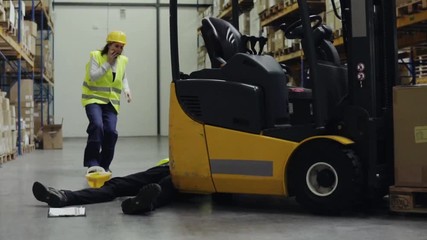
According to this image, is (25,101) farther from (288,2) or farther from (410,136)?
(410,136)

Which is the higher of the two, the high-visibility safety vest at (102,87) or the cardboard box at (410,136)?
the high-visibility safety vest at (102,87)

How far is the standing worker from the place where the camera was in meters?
5.92

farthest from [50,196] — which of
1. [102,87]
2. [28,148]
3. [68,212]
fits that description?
[28,148]

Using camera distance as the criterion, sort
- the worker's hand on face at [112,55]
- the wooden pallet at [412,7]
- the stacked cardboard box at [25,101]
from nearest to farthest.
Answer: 1. the worker's hand on face at [112,55]
2. the wooden pallet at [412,7]
3. the stacked cardboard box at [25,101]

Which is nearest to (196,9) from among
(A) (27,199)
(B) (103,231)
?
(A) (27,199)

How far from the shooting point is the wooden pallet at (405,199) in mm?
3475

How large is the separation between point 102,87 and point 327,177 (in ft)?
10.6

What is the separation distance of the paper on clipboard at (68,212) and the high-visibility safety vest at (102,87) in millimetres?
2325

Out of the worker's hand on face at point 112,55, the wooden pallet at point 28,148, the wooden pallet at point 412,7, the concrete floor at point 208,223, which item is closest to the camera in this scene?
the concrete floor at point 208,223

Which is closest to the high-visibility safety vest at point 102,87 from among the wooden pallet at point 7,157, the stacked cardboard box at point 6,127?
the stacked cardboard box at point 6,127

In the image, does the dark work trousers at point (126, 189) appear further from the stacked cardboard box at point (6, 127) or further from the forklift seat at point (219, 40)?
the stacked cardboard box at point (6, 127)

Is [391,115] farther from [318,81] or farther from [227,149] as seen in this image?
[227,149]

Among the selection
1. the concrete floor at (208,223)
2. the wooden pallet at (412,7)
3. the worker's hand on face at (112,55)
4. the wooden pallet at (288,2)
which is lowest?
the concrete floor at (208,223)

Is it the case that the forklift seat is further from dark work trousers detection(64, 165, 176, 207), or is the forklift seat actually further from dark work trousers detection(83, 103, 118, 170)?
dark work trousers detection(83, 103, 118, 170)
